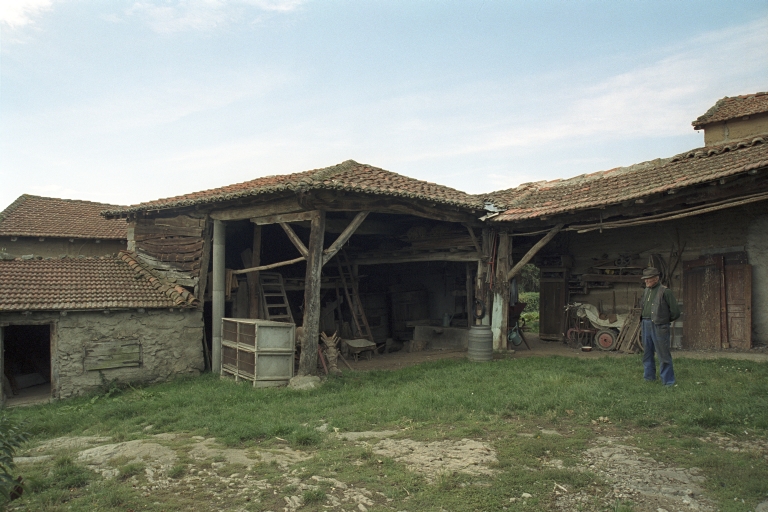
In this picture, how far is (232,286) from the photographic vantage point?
39.7ft

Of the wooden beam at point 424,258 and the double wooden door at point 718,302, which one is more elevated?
the wooden beam at point 424,258

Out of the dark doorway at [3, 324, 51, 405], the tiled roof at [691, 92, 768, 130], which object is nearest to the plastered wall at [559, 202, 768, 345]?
the tiled roof at [691, 92, 768, 130]

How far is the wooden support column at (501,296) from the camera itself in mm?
11703

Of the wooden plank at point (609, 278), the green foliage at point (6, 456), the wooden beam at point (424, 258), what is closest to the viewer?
the green foliage at point (6, 456)

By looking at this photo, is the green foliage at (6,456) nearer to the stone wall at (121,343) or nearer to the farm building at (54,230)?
the stone wall at (121,343)

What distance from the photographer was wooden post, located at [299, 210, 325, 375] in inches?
373

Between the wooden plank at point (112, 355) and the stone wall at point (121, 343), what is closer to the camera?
the stone wall at point (121, 343)

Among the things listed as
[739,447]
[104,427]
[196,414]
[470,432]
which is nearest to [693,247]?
[739,447]

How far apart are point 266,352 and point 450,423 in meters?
4.00

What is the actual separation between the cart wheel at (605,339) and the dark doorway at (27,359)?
11.5 meters

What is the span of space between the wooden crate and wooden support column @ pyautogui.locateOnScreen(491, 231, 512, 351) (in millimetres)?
4562

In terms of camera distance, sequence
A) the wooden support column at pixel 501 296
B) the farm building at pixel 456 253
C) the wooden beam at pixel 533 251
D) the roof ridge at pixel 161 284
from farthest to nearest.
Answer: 1. the wooden support column at pixel 501 296
2. the roof ridge at pixel 161 284
3. the wooden beam at pixel 533 251
4. the farm building at pixel 456 253

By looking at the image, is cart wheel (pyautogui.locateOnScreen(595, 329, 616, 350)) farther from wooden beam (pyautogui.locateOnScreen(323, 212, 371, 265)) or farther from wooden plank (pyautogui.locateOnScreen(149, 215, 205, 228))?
wooden plank (pyautogui.locateOnScreen(149, 215, 205, 228))

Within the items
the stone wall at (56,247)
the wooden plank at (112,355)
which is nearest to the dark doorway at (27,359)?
the wooden plank at (112,355)
